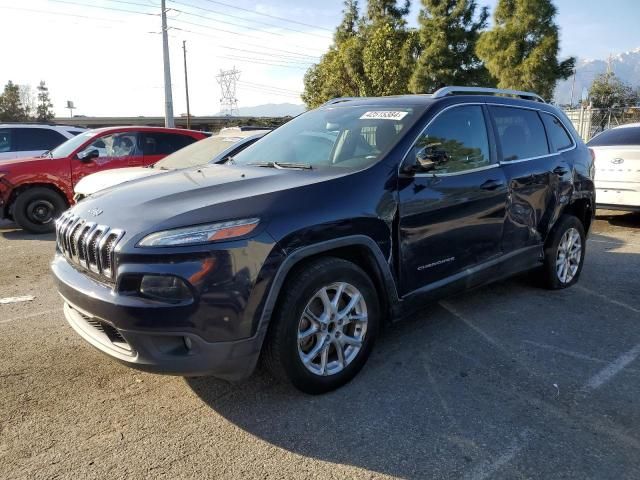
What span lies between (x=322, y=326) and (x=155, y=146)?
7139 millimetres

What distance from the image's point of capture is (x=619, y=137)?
28.2ft

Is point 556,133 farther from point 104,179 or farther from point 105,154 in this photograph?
point 105,154

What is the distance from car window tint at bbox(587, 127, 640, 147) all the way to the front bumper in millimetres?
7962

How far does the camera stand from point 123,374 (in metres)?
3.41

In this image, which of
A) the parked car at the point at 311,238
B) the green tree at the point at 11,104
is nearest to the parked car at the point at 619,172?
the parked car at the point at 311,238

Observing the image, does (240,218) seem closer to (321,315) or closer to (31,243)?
(321,315)

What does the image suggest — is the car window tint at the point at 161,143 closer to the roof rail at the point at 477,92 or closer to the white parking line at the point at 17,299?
the white parking line at the point at 17,299

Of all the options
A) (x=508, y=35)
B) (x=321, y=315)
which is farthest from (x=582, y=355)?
(x=508, y=35)

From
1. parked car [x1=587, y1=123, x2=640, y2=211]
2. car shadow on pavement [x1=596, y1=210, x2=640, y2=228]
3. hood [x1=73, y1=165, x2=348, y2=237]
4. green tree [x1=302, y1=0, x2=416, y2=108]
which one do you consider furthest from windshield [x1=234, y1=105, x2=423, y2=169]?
green tree [x1=302, y1=0, x2=416, y2=108]

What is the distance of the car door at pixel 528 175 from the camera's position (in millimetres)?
4289

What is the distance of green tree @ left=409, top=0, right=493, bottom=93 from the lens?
87.2 feet

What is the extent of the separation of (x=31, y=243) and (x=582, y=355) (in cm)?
740

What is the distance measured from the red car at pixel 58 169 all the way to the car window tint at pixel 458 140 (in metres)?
6.44

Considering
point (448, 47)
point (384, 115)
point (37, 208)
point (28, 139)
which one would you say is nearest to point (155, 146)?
point (37, 208)
